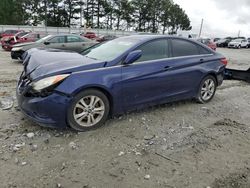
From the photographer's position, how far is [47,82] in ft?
13.0

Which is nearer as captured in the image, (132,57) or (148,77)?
(132,57)

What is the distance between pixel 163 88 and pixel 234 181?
2.21 meters

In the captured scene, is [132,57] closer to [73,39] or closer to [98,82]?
[98,82]

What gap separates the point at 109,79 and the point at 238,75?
562cm

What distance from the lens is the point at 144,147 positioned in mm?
3914

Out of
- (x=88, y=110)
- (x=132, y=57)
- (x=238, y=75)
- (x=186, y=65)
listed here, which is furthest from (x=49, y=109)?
(x=238, y=75)

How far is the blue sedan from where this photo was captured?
401 centimetres

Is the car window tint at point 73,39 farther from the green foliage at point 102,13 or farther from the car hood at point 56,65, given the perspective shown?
the green foliage at point 102,13

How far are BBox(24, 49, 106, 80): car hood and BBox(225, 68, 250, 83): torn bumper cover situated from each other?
5500 millimetres

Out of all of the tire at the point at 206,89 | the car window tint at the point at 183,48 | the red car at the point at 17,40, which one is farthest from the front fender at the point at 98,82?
the red car at the point at 17,40

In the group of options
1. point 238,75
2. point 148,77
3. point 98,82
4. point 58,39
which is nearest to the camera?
point 98,82

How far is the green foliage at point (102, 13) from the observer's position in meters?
54.8

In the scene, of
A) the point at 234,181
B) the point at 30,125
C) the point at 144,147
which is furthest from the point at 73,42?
the point at 234,181

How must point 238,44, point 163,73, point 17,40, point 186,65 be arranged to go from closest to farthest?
point 163,73, point 186,65, point 17,40, point 238,44
